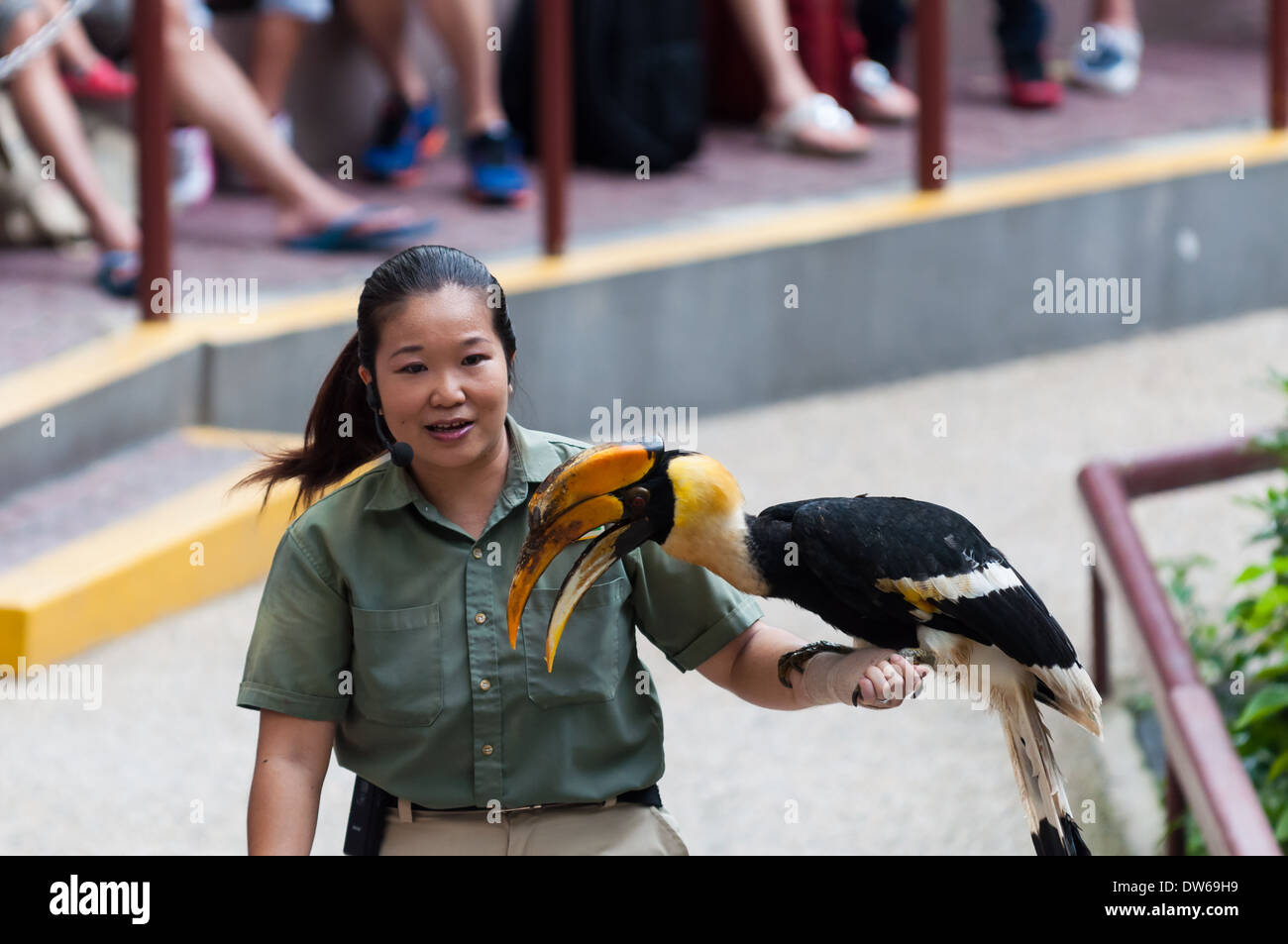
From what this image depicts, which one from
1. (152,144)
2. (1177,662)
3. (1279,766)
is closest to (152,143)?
(152,144)

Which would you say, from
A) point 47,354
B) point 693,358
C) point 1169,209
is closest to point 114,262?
point 47,354

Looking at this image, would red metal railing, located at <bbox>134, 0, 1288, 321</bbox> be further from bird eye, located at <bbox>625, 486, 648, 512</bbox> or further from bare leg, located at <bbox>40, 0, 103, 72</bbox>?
bird eye, located at <bbox>625, 486, 648, 512</bbox>

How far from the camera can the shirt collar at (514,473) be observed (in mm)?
2164

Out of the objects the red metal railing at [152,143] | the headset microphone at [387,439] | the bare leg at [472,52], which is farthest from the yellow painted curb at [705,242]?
the headset microphone at [387,439]

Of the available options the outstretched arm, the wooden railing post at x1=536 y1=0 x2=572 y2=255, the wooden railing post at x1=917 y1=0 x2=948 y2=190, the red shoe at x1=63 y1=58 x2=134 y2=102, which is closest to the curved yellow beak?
the outstretched arm

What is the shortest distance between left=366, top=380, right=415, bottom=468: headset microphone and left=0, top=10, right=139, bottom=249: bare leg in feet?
11.0

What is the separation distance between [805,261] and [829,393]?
1.36ft

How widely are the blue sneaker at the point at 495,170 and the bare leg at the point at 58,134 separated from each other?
1197 millimetres

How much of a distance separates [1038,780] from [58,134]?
397 centimetres

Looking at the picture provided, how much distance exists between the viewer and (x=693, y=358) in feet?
19.8

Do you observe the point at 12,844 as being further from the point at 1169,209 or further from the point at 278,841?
the point at 1169,209

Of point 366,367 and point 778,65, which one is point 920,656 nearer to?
point 366,367
